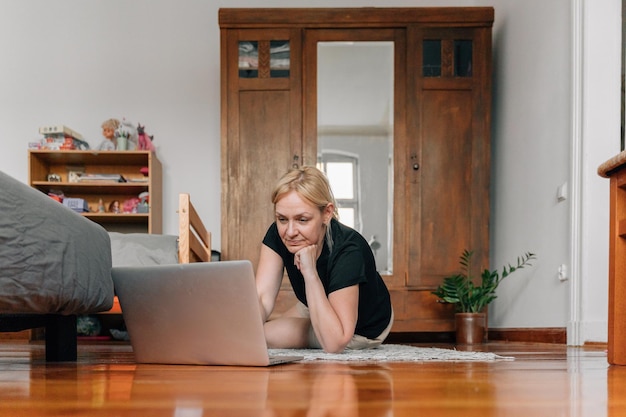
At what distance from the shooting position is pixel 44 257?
1.48 m

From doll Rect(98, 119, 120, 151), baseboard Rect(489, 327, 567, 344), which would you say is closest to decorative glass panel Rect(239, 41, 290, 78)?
doll Rect(98, 119, 120, 151)

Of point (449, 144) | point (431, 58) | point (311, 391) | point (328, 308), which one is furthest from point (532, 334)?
point (311, 391)

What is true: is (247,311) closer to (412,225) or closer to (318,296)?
(318,296)

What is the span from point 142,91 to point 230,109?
110cm

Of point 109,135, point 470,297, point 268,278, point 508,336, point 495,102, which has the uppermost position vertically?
point 495,102

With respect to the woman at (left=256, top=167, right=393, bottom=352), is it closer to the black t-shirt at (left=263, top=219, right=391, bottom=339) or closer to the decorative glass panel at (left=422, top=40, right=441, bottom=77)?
the black t-shirt at (left=263, top=219, right=391, bottom=339)

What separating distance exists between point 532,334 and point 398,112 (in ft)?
4.68

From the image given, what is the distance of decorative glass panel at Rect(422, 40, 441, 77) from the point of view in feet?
14.2

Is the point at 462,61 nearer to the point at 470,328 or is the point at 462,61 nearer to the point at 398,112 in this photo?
the point at 398,112

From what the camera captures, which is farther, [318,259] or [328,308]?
[318,259]

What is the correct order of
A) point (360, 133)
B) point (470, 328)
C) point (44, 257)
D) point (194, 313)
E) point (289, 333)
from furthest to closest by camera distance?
1. point (360, 133)
2. point (470, 328)
3. point (289, 333)
4. point (194, 313)
5. point (44, 257)

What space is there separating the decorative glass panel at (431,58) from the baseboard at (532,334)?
1474 mm

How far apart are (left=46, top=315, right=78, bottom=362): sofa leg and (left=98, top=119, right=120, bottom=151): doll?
319 centimetres

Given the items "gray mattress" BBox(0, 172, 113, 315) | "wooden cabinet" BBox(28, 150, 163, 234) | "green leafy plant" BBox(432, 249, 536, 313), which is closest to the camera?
"gray mattress" BBox(0, 172, 113, 315)
